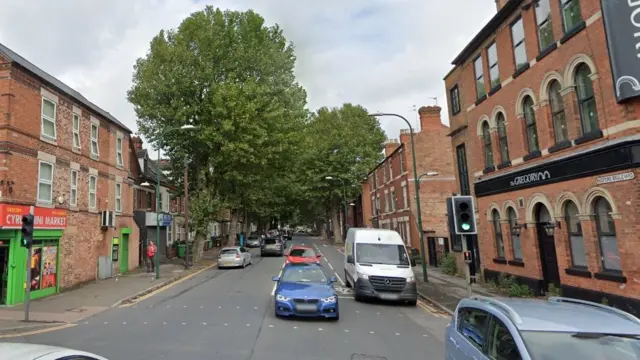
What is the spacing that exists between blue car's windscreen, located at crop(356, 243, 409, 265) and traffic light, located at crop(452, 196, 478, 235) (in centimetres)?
405

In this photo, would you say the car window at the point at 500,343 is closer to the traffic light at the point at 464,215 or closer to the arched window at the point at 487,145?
the traffic light at the point at 464,215

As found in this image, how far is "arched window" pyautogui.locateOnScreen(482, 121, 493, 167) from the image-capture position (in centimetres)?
1755

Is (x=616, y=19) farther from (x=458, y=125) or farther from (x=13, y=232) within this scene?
(x=13, y=232)

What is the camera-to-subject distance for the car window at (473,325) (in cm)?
484

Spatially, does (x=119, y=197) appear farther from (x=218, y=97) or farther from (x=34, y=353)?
(x=34, y=353)

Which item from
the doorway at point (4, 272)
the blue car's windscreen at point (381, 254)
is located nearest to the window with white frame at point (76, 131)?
the doorway at point (4, 272)

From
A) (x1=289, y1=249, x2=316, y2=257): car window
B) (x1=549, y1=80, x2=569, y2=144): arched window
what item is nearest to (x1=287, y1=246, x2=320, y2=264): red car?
(x1=289, y1=249, x2=316, y2=257): car window

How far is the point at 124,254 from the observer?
76.2 feet

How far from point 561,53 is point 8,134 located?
1831 centimetres

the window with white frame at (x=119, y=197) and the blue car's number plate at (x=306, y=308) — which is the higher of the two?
the window with white frame at (x=119, y=197)

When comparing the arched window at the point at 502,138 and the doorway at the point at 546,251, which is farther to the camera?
the arched window at the point at 502,138

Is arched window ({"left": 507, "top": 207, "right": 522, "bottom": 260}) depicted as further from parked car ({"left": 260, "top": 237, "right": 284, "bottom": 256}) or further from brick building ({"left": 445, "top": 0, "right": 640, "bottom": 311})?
parked car ({"left": 260, "top": 237, "right": 284, "bottom": 256})

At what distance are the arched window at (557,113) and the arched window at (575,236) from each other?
219 centimetres

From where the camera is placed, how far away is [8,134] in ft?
45.2
